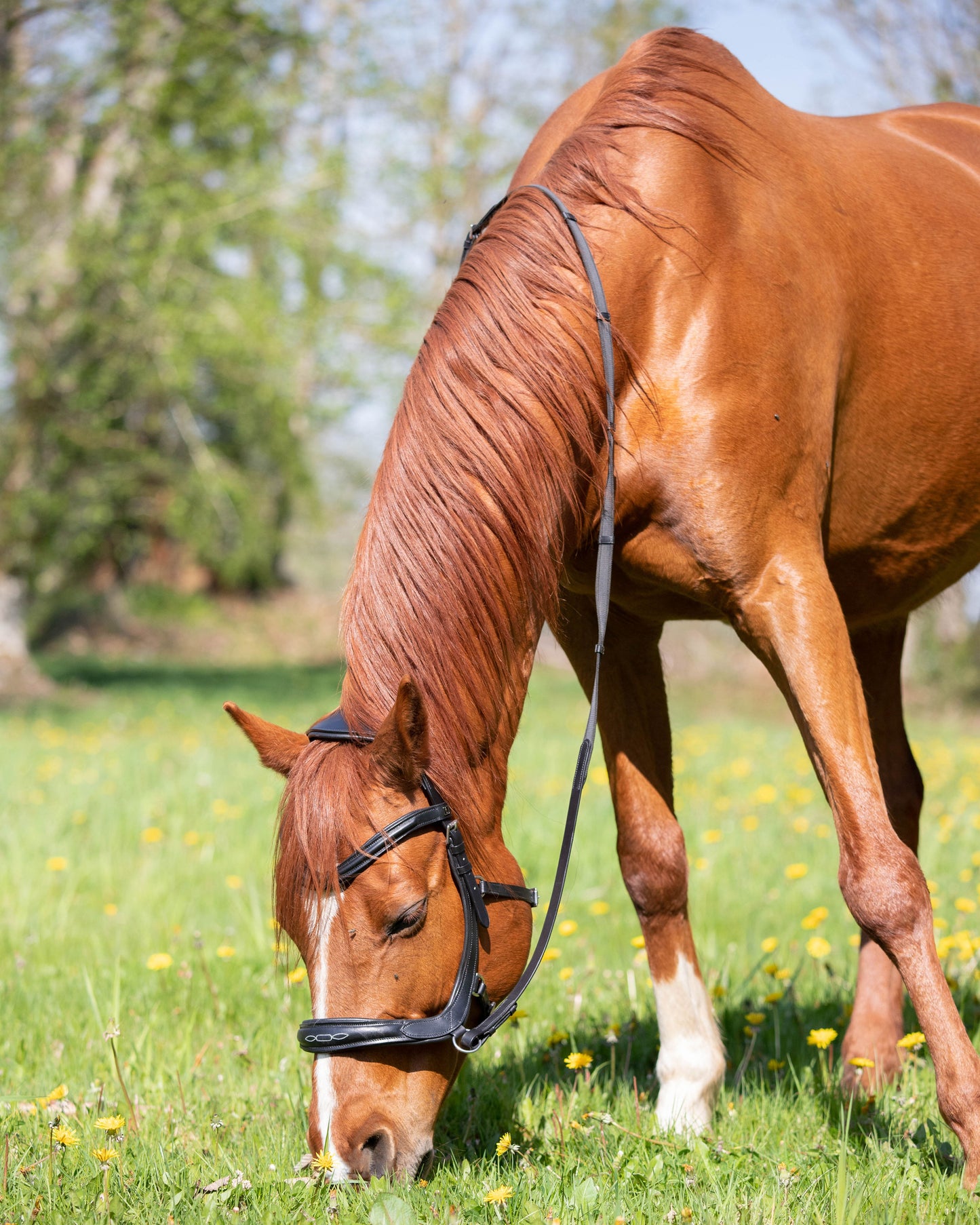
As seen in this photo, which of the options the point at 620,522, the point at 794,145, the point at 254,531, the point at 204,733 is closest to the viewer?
the point at 620,522

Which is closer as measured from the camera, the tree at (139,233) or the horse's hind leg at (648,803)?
the horse's hind leg at (648,803)

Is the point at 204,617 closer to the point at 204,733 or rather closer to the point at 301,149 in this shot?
the point at 301,149

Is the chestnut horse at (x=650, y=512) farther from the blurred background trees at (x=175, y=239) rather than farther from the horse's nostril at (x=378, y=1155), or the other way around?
the blurred background trees at (x=175, y=239)

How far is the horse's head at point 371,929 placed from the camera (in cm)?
192

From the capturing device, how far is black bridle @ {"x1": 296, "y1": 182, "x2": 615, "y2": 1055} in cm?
193

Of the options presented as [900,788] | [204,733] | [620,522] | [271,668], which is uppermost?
[620,522]

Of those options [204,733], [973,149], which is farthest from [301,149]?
[973,149]

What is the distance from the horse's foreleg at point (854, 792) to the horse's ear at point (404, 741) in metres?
0.75

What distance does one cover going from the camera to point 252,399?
15.1 metres

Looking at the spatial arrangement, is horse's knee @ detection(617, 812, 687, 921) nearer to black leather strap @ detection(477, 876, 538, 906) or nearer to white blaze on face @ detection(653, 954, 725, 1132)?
white blaze on face @ detection(653, 954, 725, 1132)

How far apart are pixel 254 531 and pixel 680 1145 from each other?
60.1 ft

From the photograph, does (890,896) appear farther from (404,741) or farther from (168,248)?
(168,248)

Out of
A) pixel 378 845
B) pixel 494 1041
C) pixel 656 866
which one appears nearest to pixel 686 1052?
pixel 656 866

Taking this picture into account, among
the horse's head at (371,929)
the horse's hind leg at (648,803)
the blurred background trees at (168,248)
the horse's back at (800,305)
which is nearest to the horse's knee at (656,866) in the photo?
the horse's hind leg at (648,803)
